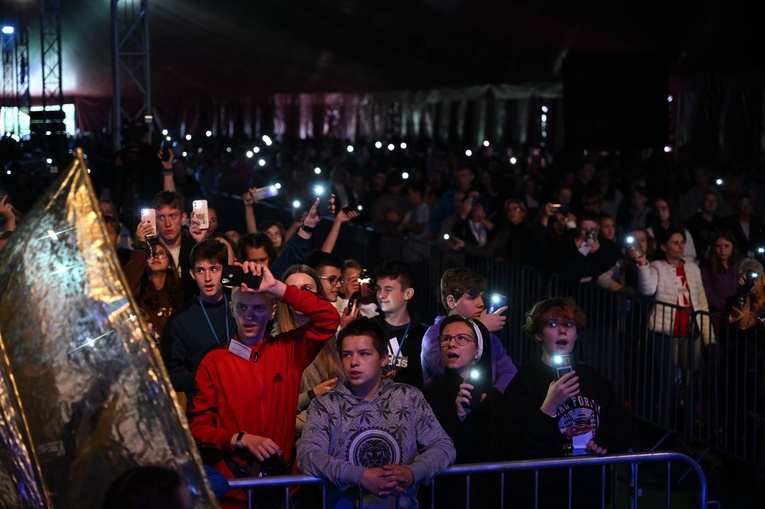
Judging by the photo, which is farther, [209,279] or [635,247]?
[635,247]

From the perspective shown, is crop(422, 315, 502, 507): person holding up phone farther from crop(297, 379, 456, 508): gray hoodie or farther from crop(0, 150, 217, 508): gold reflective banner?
crop(0, 150, 217, 508): gold reflective banner

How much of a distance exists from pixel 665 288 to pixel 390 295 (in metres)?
3.43

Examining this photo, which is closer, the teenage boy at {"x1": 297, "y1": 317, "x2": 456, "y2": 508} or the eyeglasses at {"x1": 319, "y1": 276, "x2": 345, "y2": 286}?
the teenage boy at {"x1": 297, "y1": 317, "x2": 456, "y2": 508}

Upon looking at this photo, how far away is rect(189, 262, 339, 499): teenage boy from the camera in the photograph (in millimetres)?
4539

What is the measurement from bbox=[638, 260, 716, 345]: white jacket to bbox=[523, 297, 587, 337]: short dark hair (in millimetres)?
3305

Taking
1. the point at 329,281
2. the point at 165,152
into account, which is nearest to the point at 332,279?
the point at 329,281

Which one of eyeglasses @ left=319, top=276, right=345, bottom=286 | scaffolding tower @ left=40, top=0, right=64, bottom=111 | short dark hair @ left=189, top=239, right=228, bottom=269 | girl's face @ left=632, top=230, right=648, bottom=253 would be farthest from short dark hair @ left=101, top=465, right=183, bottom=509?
scaffolding tower @ left=40, top=0, right=64, bottom=111

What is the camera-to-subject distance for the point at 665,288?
28.5 feet

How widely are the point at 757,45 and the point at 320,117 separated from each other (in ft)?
81.7

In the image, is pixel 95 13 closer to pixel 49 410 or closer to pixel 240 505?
pixel 240 505

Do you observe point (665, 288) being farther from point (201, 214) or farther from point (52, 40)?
point (52, 40)

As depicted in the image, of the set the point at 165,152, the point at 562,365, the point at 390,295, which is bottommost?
the point at 562,365

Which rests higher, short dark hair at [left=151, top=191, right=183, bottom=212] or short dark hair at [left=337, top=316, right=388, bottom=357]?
short dark hair at [left=151, top=191, right=183, bottom=212]

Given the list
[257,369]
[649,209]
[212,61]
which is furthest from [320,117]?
[257,369]
